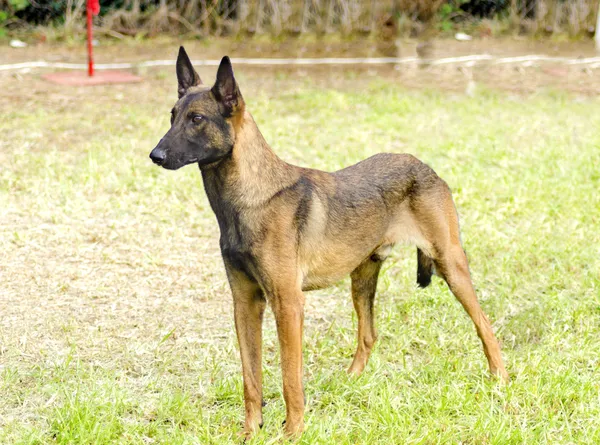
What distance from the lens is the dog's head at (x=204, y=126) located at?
11.5ft

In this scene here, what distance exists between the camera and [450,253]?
4.39 m

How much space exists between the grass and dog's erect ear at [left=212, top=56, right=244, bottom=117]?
1.52 m

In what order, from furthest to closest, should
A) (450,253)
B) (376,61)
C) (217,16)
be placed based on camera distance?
(217,16) < (376,61) < (450,253)

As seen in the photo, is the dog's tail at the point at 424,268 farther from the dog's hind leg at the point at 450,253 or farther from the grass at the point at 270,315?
the grass at the point at 270,315

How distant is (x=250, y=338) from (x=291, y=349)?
0.85 feet

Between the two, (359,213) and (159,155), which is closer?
(159,155)

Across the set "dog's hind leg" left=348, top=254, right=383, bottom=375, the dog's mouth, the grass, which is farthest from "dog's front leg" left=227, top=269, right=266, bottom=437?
"dog's hind leg" left=348, top=254, right=383, bottom=375

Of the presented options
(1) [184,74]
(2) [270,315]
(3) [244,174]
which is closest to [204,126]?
(3) [244,174]

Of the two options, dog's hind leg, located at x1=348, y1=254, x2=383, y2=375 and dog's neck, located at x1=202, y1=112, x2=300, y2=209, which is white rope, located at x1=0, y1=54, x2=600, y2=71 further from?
dog's neck, located at x1=202, y1=112, x2=300, y2=209

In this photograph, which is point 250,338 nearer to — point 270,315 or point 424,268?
point 424,268

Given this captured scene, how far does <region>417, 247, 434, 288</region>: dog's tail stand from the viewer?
4500 mm

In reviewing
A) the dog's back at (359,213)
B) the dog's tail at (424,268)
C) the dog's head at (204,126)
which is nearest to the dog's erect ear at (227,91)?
the dog's head at (204,126)

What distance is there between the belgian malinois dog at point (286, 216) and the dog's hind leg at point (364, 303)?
0.10 feet

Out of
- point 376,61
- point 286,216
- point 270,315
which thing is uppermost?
point 286,216
